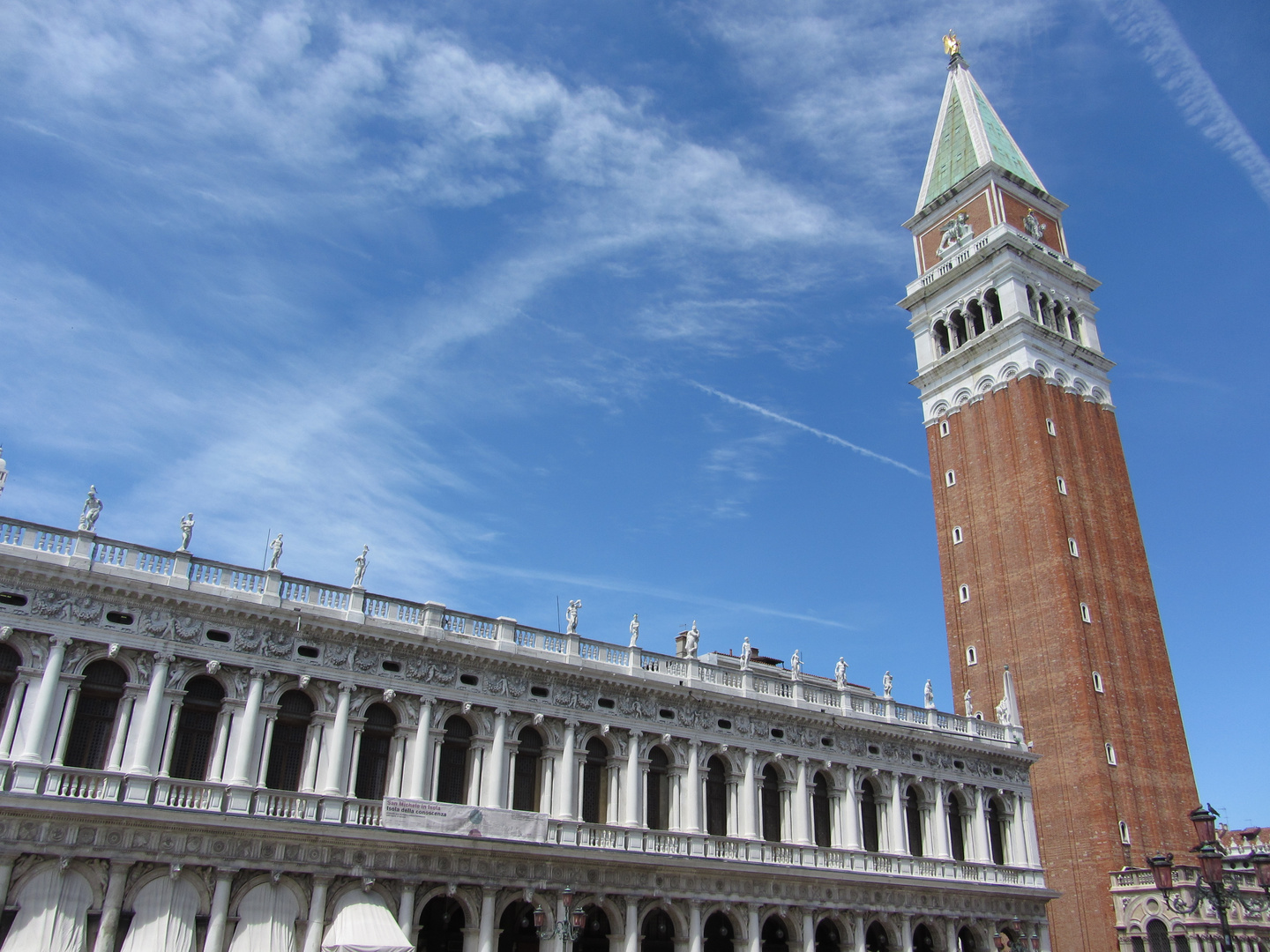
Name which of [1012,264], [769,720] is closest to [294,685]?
[769,720]

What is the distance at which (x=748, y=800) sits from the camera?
35.3 metres

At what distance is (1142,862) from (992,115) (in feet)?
158

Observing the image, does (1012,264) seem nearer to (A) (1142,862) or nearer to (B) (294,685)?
(A) (1142,862)

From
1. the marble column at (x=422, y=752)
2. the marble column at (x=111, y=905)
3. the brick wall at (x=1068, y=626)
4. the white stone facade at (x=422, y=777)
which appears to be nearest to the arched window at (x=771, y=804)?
the white stone facade at (x=422, y=777)

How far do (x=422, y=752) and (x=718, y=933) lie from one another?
12.2 meters

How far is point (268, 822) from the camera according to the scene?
26.1m

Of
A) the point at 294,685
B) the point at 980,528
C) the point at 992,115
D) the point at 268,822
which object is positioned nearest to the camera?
the point at 268,822

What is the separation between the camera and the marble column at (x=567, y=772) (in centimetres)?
3136

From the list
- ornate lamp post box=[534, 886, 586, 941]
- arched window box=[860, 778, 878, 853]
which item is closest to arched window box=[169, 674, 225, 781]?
ornate lamp post box=[534, 886, 586, 941]

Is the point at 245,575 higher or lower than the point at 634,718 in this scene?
higher

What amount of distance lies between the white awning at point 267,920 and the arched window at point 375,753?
341cm

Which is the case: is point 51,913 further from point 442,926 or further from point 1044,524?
point 1044,524

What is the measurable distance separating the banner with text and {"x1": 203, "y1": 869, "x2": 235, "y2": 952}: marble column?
420 cm

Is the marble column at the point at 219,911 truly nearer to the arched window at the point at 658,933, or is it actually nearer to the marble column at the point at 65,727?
the marble column at the point at 65,727
